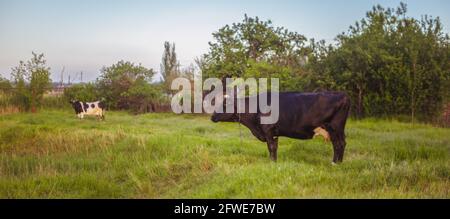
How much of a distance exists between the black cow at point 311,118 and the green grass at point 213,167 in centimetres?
43

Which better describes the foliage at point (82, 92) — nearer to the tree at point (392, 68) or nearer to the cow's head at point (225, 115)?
the tree at point (392, 68)

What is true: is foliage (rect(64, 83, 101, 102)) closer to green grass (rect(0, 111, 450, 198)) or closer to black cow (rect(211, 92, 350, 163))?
green grass (rect(0, 111, 450, 198))

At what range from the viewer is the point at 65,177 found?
638 cm

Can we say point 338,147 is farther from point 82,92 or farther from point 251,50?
point 82,92

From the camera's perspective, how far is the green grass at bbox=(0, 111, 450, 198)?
5.39 m

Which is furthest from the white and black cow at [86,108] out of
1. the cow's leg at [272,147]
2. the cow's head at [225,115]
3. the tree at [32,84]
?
the cow's leg at [272,147]

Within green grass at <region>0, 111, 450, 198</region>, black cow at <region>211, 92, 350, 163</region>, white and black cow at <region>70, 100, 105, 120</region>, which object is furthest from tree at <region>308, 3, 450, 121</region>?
white and black cow at <region>70, 100, 105, 120</region>

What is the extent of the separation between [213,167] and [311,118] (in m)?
2.02

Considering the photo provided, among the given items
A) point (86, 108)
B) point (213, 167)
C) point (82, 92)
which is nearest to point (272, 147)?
point (213, 167)

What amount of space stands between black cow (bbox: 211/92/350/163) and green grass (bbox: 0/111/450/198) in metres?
0.43

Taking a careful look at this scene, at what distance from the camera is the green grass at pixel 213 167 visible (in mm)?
5387

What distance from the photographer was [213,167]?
6805mm

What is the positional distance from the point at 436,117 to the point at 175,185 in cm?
1044

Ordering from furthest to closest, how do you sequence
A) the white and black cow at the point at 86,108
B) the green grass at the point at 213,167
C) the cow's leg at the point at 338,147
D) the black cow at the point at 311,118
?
the white and black cow at the point at 86,108, the black cow at the point at 311,118, the cow's leg at the point at 338,147, the green grass at the point at 213,167
